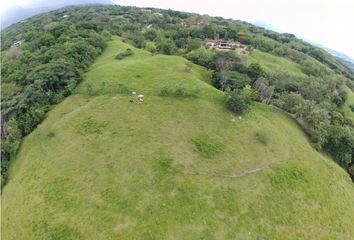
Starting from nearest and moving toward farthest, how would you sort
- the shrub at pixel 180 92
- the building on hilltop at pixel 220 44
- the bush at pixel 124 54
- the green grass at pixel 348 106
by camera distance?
the shrub at pixel 180 92, the bush at pixel 124 54, the green grass at pixel 348 106, the building on hilltop at pixel 220 44

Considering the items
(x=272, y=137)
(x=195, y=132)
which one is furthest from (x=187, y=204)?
(x=272, y=137)

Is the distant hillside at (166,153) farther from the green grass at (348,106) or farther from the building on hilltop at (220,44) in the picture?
the building on hilltop at (220,44)

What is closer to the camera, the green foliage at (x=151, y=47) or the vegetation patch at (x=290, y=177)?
the vegetation patch at (x=290, y=177)

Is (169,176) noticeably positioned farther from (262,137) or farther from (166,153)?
(262,137)

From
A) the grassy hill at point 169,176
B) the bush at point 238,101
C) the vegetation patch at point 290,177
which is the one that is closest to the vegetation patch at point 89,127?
the grassy hill at point 169,176

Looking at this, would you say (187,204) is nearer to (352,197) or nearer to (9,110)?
(352,197)

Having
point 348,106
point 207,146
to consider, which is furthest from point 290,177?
point 348,106

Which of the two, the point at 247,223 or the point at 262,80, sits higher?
the point at 262,80

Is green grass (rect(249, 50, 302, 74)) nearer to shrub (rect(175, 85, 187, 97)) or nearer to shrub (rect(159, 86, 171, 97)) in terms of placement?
shrub (rect(175, 85, 187, 97))
